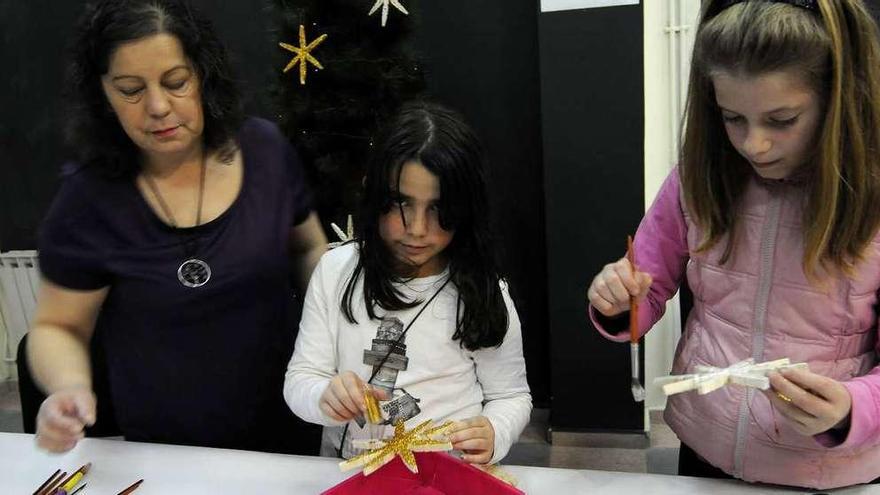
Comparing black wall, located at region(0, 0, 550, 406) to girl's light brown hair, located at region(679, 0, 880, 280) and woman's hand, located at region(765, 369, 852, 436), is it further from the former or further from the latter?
woman's hand, located at region(765, 369, 852, 436)

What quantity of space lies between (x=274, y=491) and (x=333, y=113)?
1364 mm

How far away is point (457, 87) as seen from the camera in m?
2.94

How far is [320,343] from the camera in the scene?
130 centimetres

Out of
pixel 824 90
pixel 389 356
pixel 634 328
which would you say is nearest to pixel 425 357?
pixel 389 356

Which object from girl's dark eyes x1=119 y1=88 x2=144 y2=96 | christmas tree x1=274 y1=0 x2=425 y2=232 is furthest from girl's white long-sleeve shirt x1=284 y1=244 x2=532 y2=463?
christmas tree x1=274 y1=0 x2=425 y2=232

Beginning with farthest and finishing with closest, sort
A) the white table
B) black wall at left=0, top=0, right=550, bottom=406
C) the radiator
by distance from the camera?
the radiator < black wall at left=0, top=0, right=550, bottom=406 < the white table

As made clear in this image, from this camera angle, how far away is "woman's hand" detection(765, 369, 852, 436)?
90 centimetres

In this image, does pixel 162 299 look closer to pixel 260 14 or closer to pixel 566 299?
pixel 566 299

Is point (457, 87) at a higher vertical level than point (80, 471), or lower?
higher

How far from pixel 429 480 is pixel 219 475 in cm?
40

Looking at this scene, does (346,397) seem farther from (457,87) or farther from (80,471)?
(457,87)

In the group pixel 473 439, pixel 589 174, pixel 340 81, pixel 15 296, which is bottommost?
pixel 15 296

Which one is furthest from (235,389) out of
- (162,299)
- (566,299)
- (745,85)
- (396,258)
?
(566,299)

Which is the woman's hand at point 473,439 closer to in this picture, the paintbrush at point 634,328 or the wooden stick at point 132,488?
the paintbrush at point 634,328
